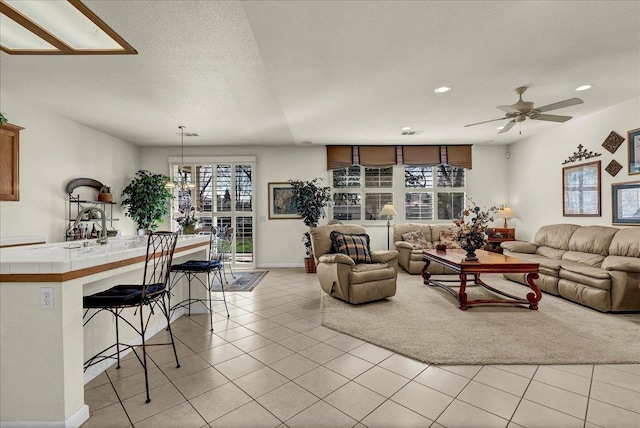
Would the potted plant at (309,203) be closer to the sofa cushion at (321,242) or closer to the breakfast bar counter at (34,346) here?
the sofa cushion at (321,242)

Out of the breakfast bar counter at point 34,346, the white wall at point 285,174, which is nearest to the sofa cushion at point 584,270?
the white wall at point 285,174

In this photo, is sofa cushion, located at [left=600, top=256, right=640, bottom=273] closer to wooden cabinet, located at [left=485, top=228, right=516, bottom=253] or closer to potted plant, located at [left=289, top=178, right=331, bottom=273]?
wooden cabinet, located at [left=485, top=228, right=516, bottom=253]

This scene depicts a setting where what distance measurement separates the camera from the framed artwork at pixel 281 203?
683 centimetres

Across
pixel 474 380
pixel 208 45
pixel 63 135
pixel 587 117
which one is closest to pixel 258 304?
pixel 474 380

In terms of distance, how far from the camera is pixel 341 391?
206 cm

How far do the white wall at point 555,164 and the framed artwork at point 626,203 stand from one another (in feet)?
0.31

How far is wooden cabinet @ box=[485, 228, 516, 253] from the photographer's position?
6.21 meters

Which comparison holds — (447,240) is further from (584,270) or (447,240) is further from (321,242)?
(321,242)

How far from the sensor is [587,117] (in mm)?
4898

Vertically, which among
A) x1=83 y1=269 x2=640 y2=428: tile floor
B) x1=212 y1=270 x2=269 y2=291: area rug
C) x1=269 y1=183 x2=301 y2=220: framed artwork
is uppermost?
x1=269 y1=183 x2=301 y2=220: framed artwork

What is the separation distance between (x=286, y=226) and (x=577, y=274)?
4915 mm

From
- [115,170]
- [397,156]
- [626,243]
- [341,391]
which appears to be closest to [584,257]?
[626,243]

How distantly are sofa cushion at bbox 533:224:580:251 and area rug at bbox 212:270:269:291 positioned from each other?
4783 mm

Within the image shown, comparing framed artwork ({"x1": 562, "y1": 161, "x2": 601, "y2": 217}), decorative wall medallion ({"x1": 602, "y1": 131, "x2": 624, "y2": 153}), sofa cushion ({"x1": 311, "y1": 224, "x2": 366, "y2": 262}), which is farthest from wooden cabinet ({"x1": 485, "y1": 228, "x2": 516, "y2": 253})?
sofa cushion ({"x1": 311, "y1": 224, "x2": 366, "y2": 262})
